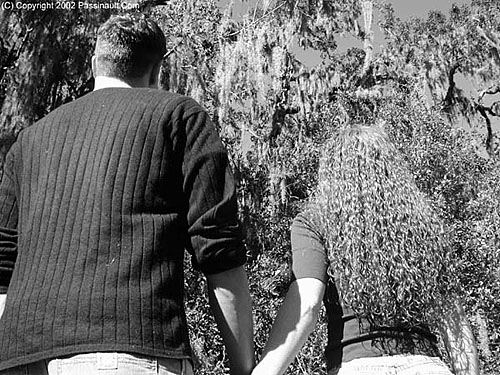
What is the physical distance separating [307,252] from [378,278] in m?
0.21

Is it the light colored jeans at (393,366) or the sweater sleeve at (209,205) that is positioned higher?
the sweater sleeve at (209,205)

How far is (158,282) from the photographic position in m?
1.48

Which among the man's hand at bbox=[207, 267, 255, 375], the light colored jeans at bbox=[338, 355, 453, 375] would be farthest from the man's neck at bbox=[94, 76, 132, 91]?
the light colored jeans at bbox=[338, 355, 453, 375]

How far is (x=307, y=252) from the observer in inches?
79.7

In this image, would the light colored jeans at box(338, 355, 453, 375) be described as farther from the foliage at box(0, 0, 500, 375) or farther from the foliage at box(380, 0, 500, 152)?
the foliage at box(380, 0, 500, 152)

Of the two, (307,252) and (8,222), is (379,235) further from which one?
(8,222)

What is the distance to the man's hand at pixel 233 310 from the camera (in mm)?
1593

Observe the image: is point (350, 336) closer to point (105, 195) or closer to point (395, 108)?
point (105, 195)

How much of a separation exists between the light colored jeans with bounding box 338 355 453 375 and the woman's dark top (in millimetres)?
18

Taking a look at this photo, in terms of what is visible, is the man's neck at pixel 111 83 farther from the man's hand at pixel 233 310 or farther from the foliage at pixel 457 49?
the foliage at pixel 457 49

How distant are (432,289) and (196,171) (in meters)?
0.88

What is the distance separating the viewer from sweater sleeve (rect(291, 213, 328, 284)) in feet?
6.48

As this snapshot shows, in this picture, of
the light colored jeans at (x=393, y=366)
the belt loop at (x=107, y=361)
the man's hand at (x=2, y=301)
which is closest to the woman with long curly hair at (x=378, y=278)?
the light colored jeans at (x=393, y=366)

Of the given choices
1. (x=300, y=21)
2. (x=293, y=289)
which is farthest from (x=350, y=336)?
(x=300, y=21)
